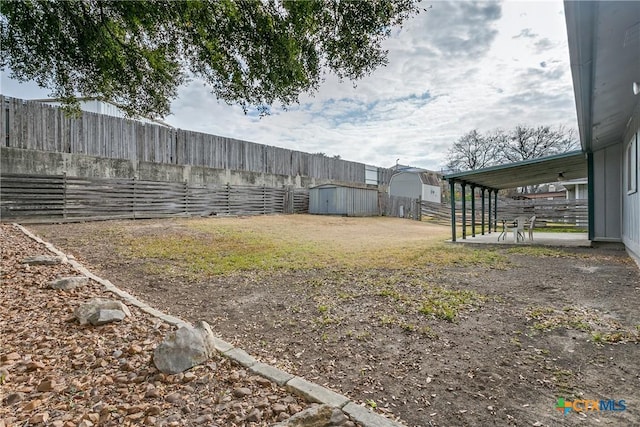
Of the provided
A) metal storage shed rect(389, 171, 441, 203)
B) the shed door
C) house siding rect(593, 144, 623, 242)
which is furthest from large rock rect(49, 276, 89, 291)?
metal storage shed rect(389, 171, 441, 203)

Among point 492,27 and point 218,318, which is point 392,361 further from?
point 492,27

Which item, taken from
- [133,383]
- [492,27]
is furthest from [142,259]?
[492,27]

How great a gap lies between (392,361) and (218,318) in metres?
1.83

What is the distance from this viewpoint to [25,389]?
74.9 inches

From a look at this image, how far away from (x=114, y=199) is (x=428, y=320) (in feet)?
40.2

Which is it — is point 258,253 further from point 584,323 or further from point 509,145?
point 509,145

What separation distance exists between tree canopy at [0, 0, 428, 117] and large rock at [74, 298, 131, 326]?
3256mm

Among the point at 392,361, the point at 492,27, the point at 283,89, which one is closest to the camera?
the point at 392,361

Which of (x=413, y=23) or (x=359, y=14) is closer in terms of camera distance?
(x=359, y=14)

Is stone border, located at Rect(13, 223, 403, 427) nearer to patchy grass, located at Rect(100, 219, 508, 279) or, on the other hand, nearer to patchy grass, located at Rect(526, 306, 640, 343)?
patchy grass, located at Rect(526, 306, 640, 343)

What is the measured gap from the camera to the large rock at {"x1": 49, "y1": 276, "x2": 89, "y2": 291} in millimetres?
3580

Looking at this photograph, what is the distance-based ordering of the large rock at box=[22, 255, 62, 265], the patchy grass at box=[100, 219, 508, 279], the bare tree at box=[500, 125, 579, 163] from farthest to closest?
the bare tree at box=[500, 125, 579, 163]
the patchy grass at box=[100, 219, 508, 279]
the large rock at box=[22, 255, 62, 265]

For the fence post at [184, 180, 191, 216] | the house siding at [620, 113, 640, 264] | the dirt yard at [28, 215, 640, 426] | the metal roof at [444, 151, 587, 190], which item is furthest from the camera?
the fence post at [184, 180, 191, 216]

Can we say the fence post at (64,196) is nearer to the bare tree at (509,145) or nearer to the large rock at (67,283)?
the large rock at (67,283)
